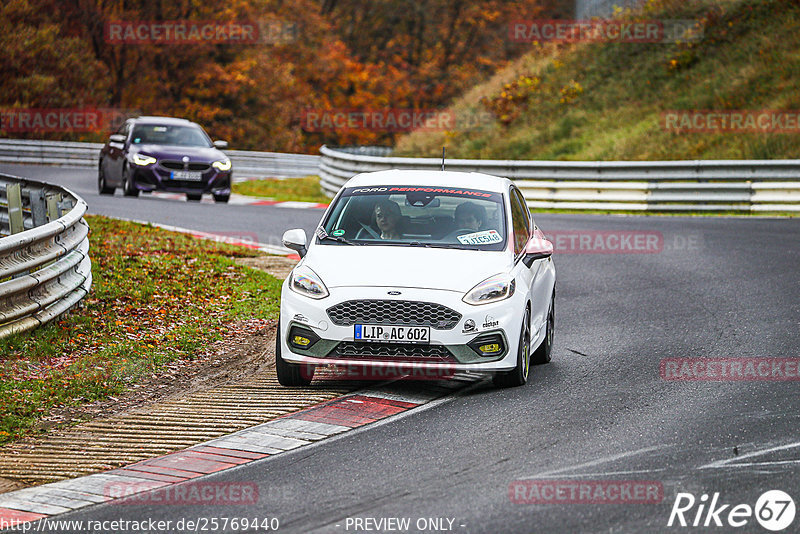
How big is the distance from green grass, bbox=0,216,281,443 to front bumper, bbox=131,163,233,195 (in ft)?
27.2

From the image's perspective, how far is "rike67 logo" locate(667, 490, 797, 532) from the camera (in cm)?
557

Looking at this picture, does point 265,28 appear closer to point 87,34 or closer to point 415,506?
point 87,34

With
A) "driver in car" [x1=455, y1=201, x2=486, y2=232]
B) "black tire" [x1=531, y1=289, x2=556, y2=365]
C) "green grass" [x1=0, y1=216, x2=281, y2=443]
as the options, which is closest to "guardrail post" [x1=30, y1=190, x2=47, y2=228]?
"green grass" [x1=0, y1=216, x2=281, y2=443]

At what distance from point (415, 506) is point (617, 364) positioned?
4.19m

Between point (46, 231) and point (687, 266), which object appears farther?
point (687, 266)

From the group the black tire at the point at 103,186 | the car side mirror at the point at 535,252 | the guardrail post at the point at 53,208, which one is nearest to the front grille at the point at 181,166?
the black tire at the point at 103,186

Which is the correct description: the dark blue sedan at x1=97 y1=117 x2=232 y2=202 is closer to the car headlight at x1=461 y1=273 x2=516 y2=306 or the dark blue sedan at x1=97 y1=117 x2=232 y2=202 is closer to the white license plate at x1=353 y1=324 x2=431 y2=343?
the car headlight at x1=461 y1=273 x2=516 y2=306

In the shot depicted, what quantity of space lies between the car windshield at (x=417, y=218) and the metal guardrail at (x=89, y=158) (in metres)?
29.7

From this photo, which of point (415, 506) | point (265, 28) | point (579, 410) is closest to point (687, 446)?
point (579, 410)

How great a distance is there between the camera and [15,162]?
39469mm

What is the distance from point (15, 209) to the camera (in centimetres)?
→ 1394

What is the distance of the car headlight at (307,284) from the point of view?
28.0 ft

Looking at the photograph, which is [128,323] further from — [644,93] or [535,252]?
[644,93]

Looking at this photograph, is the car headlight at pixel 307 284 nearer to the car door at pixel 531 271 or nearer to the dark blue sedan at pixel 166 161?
the car door at pixel 531 271
